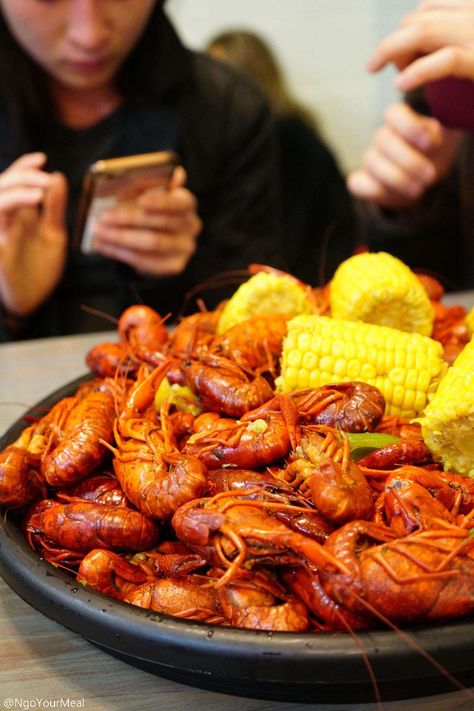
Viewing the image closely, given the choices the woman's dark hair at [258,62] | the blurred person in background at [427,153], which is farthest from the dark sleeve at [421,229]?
the woman's dark hair at [258,62]

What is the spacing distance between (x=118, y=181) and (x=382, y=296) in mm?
1106

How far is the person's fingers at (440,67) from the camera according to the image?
1.83 m

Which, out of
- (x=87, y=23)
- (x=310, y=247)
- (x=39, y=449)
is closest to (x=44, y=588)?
(x=39, y=449)

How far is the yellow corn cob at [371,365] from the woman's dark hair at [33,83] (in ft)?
6.13

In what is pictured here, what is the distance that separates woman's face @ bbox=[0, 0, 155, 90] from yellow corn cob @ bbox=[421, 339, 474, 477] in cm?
182

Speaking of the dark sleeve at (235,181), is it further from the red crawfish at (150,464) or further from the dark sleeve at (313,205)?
the red crawfish at (150,464)

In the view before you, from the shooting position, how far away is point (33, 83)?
2.72 meters

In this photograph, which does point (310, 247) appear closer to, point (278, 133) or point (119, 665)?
point (278, 133)

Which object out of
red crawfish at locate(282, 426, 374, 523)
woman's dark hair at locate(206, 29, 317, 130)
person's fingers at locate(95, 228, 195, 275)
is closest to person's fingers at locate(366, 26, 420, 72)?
person's fingers at locate(95, 228, 195, 275)

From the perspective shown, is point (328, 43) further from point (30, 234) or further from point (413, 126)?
point (30, 234)

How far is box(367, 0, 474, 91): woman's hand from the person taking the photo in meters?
1.84

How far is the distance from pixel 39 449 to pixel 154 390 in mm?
222

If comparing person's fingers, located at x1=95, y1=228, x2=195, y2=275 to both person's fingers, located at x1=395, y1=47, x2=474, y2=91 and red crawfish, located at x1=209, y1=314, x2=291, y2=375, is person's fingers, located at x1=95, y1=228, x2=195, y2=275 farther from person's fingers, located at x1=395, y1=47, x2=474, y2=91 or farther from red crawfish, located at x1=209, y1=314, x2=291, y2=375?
red crawfish, located at x1=209, y1=314, x2=291, y2=375

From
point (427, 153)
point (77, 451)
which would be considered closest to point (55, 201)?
point (427, 153)
